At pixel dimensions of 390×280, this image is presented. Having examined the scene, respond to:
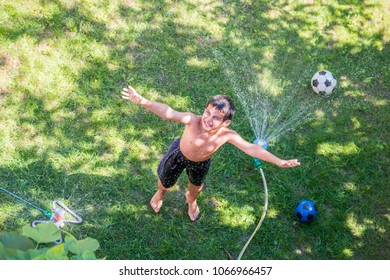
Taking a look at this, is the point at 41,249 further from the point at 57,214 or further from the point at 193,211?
the point at 193,211

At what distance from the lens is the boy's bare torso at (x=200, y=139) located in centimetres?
406

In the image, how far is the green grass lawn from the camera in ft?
16.3

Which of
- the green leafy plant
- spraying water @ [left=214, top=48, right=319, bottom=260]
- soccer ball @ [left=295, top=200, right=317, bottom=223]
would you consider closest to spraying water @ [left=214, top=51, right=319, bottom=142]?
spraying water @ [left=214, top=48, right=319, bottom=260]

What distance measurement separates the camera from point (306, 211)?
16.5 feet

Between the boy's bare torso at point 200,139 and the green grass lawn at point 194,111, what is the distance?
3.69ft

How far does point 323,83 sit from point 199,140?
2614 millimetres

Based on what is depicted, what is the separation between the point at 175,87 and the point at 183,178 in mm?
1266

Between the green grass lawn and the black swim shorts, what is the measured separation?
0.68 m

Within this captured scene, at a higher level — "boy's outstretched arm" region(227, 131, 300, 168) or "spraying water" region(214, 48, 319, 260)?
"boy's outstretched arm" region(227, 131, 300, 168)

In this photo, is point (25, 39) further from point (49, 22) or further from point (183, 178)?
point (183, 178)

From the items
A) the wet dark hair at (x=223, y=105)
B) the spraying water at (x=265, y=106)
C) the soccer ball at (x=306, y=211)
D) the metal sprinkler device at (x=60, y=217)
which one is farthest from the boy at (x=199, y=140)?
the spraying water at (x=265, y=106)

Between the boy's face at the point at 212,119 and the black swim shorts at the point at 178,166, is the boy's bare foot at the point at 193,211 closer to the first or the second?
the black swim shorts at the point at 178,166

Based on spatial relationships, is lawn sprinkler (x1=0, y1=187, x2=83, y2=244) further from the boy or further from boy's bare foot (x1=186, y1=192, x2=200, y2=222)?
boy's bare foot (x1=186, y1=192, x2=200, y2=222)

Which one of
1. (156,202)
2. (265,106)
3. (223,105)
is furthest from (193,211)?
(265,106)
